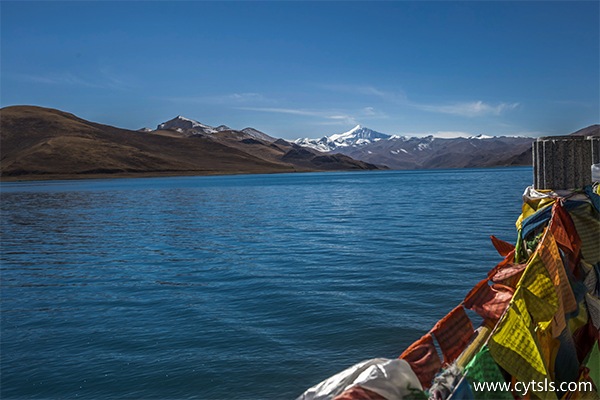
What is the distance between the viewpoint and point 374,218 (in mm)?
33031

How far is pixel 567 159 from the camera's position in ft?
12.5

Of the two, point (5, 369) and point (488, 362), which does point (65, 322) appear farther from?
point (488, 362)

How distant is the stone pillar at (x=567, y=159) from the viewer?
3773mm

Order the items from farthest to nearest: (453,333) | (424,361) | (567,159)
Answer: (567,159)
(453,333)
(424,361)

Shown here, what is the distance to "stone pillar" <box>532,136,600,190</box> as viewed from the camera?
3773 millimetres

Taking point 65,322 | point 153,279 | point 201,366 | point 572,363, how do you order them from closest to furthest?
1. point 572,363
2. point 201,366
3. point 65,322
4. point 153,279

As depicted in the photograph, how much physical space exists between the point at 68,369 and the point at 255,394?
3.64 m

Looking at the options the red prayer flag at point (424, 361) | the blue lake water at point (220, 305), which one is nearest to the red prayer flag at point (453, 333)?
the red prayer flag at point (424, 361)

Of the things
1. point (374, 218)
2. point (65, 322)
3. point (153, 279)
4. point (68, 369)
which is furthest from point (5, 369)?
point (374, 218)

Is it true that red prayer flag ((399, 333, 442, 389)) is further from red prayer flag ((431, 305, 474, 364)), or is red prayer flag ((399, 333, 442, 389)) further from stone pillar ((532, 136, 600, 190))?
stone pillar ((532, 136, 600, 190))

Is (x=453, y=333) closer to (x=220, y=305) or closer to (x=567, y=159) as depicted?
(x=567, y=159)

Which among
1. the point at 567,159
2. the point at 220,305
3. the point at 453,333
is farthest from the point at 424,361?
the point at 220,305

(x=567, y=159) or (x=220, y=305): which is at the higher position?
(x=567, y=159)

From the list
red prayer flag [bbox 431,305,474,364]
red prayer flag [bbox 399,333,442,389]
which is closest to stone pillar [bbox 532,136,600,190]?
red prayer flag [bbox 431,305,474,364]
